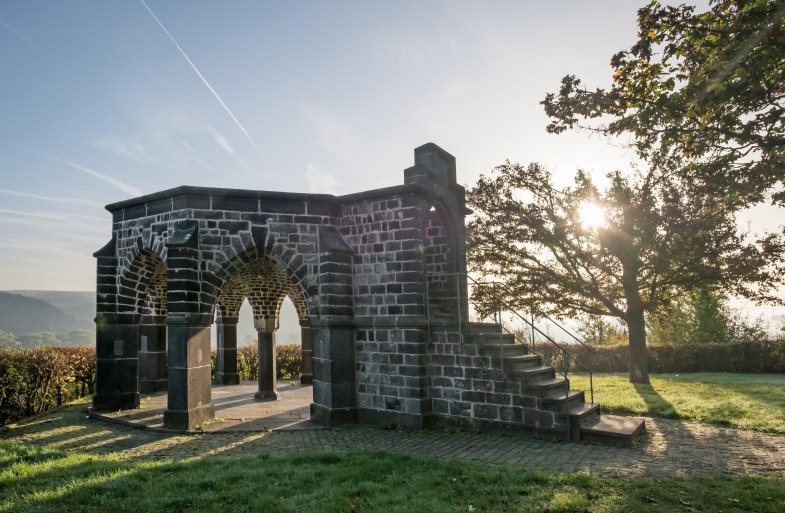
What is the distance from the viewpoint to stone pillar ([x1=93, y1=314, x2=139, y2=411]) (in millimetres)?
11281

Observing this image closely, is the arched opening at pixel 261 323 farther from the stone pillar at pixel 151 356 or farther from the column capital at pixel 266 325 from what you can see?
the stone pillar at pixel 151 356

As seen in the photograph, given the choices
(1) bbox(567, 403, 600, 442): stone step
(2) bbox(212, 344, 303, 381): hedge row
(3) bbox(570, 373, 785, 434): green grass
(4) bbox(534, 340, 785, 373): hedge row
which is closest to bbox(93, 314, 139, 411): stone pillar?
(2) bbox(212, 344, 303, 381): hedge row

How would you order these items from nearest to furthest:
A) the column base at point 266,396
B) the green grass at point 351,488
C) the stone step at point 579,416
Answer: the green grass at point 351,488 → the stone step at point 579,416 → the column base at point 266,396

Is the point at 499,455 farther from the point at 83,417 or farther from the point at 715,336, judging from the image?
the point at 715,336

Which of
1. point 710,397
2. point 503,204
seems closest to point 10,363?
point 503,204

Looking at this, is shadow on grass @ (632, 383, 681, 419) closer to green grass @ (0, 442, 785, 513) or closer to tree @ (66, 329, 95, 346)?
green grass @ (0, 442, 785, 513)

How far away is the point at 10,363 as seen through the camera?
1105 cm

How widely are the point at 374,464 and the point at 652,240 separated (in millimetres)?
11375

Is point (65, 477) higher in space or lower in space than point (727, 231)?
lower

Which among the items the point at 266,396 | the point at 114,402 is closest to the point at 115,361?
the point at 114,402

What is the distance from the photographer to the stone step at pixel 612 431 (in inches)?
303

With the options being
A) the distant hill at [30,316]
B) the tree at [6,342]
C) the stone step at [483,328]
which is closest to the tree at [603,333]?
the stone step at [483,328]

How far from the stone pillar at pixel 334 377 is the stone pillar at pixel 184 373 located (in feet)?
7.54

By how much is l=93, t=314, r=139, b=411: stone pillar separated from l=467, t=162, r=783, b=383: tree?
32.8 ft
